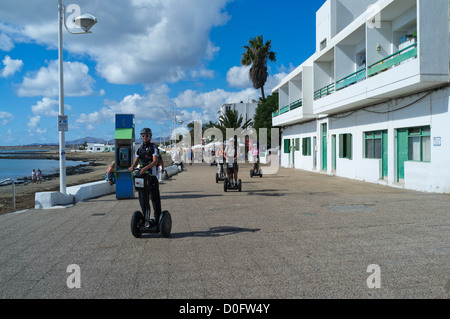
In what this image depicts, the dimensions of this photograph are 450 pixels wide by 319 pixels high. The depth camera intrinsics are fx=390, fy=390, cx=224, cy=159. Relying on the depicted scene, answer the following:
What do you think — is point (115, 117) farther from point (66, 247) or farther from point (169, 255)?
point (169, 255)

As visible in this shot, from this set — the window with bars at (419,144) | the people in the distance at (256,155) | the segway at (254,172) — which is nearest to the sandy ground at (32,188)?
the segway at (254,172)

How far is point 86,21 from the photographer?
11688 mm

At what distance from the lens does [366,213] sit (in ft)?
29.7

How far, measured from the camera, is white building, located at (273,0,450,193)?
41.1 ft

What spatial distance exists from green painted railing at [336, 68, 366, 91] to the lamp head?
1130cm

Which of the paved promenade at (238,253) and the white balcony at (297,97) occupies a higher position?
the white balcony at (297,97)

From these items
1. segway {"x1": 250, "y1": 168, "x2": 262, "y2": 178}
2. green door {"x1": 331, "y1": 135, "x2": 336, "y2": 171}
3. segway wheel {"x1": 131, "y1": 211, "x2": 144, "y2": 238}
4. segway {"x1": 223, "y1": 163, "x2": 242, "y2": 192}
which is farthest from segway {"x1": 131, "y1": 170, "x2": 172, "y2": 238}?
green door {"x1": 331, "y1": 135, "x2": 336, "y2": 171}

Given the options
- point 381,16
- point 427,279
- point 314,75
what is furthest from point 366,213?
point 314,75

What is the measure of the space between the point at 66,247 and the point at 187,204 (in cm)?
521

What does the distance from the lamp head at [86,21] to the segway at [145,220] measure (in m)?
6.93

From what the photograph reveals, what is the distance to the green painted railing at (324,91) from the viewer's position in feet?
72.2

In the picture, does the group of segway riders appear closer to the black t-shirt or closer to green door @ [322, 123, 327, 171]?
the black t-shirt

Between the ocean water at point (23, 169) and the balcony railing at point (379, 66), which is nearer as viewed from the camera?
the balcony railing at point (379, 66)

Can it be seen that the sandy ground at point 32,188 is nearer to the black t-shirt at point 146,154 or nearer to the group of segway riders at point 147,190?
the group of segway riders at point 147,190
